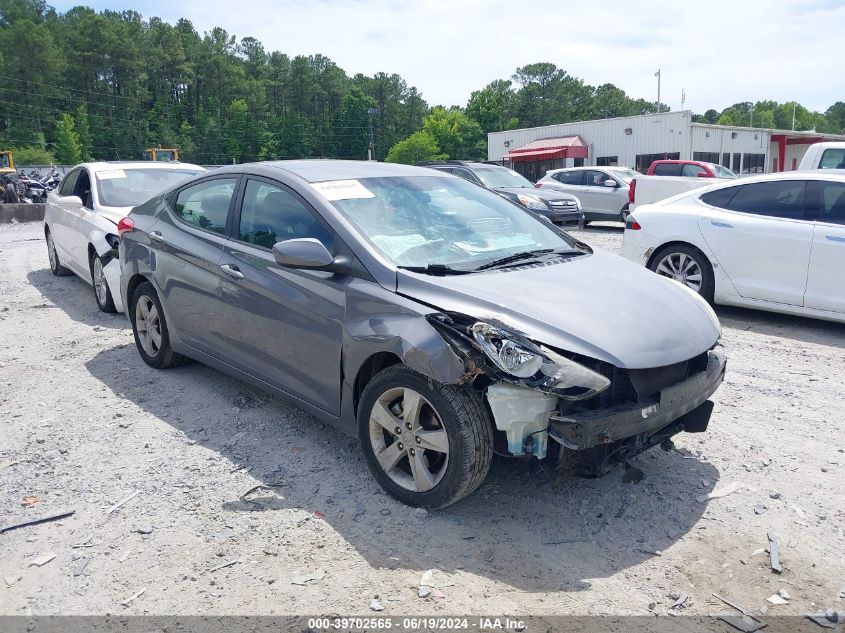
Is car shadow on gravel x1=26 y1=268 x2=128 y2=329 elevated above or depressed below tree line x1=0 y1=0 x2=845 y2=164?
below

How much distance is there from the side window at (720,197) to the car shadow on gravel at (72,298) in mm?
6447

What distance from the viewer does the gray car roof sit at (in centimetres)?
435

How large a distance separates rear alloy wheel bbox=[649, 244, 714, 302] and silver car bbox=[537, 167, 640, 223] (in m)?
9.90

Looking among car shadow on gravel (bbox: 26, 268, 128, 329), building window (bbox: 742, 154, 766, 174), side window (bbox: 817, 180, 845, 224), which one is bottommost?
car shadow on gravel (bbox: 26, 268, 128, 329)

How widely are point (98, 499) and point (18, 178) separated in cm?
2837

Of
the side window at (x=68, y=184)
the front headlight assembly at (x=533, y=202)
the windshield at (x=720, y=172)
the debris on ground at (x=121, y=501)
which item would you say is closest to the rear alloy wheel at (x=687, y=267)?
the debris on ground at (x=121, y=501)

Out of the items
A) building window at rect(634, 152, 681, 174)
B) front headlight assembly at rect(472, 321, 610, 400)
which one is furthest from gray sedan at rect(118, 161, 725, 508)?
building window at rect(634, 152, 681, 174)

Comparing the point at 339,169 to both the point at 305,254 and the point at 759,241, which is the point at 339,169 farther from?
the point at 759,241

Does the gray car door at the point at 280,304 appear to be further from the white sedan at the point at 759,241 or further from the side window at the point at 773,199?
the side window at the point at 773,199

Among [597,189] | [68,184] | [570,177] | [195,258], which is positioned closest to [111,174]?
[68,184]

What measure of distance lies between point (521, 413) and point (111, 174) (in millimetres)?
7452

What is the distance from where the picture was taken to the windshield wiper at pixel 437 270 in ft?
11.8

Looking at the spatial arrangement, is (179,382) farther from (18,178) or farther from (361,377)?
(18,178)

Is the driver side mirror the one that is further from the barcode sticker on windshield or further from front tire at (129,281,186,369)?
front tire at (129,281,186,369)
